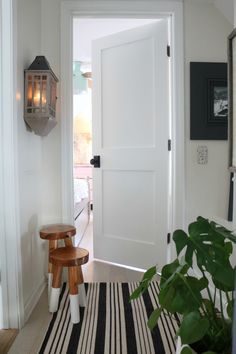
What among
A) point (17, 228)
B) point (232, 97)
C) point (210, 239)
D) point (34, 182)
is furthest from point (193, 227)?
point (34, 182)

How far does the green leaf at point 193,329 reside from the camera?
820 mm

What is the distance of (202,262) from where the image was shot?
0.91 metres

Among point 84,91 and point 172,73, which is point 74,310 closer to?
point 172,73

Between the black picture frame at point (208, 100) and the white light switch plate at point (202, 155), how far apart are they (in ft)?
0.28

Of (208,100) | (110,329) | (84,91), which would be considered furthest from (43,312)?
(84,91)

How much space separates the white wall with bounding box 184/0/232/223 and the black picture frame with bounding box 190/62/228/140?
1.7 inches

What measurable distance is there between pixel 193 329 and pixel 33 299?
1396 millimetres

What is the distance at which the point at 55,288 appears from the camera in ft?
5.82

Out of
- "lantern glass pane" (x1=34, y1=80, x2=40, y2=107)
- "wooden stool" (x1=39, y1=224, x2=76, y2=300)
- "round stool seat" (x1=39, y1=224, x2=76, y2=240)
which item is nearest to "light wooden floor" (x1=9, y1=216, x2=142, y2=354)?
"wooden stool" (x1=39, y1=224, x2=76, y2=300)

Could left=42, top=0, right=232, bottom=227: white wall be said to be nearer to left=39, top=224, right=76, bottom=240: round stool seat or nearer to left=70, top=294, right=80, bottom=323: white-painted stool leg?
left=39, top=224, right=76, bottom=240: round stool seat

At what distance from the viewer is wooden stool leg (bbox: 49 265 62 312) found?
1751 mm

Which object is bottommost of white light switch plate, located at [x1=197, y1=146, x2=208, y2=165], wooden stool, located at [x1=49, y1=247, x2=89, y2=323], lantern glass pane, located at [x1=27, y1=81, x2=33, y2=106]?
wooden stool, located at [x1=49, y1=247, x2=89, y2=323]

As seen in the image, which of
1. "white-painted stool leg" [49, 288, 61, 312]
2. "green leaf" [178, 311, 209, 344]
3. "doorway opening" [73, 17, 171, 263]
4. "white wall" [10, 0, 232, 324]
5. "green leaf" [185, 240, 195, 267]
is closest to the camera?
"green leaf" [178, 311, 209, 344]

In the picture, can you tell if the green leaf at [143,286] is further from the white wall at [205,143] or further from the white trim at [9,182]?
the white wall at [205,143]
